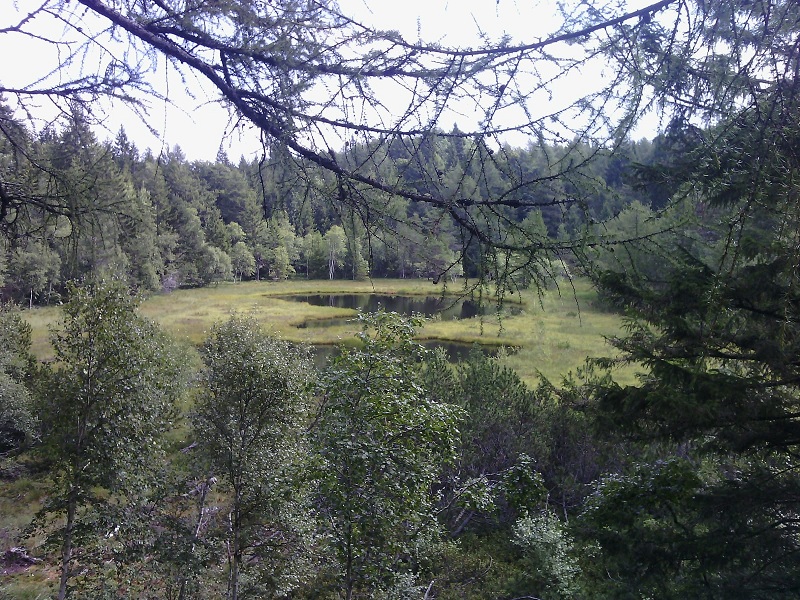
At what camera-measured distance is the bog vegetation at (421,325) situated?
1.83m

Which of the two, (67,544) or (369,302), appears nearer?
(67,544)

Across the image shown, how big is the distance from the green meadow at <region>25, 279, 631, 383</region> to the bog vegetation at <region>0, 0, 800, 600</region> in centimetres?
492

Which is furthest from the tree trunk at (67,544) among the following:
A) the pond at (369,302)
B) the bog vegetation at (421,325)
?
the pond at (369,302)

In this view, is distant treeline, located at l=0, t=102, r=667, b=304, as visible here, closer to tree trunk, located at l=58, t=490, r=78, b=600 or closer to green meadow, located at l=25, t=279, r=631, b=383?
tree trunk, located at l=58, t=490, r=78, b=600

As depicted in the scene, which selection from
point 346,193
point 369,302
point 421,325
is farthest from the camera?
point 369,302

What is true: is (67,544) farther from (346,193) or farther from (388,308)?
(388,308)

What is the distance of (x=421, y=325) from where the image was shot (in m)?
7.34

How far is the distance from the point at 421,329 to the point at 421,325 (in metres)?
15.2

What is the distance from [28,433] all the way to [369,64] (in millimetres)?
18551

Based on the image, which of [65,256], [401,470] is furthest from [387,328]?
[65,256]

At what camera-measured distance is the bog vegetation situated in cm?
183

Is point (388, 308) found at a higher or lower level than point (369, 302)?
higher

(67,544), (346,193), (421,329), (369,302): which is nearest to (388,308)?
(369,302)

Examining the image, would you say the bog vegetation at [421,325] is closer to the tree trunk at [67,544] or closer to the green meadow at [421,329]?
the tree trunk at [67,544]
